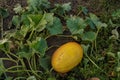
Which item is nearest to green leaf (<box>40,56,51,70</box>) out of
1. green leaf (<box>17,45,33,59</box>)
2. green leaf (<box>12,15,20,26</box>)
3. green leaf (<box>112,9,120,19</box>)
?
green leaf (<box>17,45,33,59</box>)

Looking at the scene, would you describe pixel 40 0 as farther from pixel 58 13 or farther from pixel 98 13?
pixel 98 13

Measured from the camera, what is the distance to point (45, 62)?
3.18 m

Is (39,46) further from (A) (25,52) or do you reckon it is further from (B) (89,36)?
(B) (89,36)

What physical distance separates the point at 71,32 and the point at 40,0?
20.1 inches

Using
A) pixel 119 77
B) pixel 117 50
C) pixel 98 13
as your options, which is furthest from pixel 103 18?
pixel 119 77

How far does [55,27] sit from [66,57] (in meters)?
0.37

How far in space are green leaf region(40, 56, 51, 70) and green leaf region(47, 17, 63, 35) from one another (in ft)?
0.79

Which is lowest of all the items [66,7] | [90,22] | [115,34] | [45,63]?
[45,63]

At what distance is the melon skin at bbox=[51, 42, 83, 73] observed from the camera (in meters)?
3.08

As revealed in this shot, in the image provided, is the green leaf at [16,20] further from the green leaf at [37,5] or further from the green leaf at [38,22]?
the green leaf at [38,22]

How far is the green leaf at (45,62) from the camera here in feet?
10.3

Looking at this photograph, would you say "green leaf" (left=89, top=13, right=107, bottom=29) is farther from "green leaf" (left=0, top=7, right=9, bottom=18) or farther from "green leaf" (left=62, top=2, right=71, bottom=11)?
"green leaf" (left=0, top=7, right=9, bottom=18)

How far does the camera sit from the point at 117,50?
340 centimetres

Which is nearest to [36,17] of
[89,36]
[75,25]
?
[75,25]
